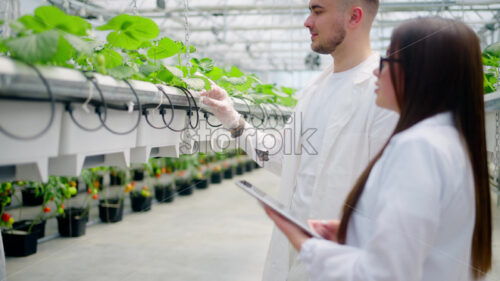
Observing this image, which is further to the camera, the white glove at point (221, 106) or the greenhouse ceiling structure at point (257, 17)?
the white glove at point (221, 106)

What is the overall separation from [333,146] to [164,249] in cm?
181

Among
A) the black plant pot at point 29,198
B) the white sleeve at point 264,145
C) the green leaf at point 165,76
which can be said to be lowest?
the black plant pot at point 29,198

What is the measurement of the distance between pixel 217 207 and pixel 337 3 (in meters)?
2.98

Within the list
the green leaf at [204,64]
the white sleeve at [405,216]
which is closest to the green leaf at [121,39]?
the green leaf at [204,64]

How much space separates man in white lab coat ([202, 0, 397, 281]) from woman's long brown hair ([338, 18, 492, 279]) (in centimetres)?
18

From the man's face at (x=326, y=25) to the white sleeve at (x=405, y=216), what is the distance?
1.45ft

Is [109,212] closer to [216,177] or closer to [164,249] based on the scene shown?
[164,249]

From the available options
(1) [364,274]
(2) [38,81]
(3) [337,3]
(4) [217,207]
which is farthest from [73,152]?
(4) [217,207]

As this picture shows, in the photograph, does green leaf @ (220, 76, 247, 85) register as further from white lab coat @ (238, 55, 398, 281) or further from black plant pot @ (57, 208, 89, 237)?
black plant pot @ (57, 208, 89, 237)

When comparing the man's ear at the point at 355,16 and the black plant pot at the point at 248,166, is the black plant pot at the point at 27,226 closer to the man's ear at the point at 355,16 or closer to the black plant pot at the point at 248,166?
the man's ear at the point at 355,16

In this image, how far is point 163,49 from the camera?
1.01 m

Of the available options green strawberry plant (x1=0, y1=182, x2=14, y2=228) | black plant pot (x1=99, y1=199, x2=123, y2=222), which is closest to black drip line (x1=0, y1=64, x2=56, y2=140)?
green strawberry plant (x1=0, y1=182, x2=14, y2=228)

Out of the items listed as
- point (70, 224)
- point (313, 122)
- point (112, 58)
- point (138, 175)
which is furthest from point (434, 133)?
point (138, 175)

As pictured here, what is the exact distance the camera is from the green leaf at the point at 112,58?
29.9 inches
